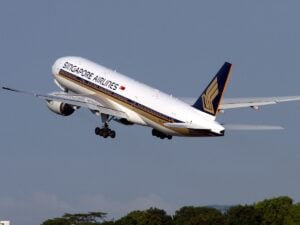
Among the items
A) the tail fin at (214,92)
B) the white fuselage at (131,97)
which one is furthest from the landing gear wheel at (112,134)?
the tail fin at (214,92)

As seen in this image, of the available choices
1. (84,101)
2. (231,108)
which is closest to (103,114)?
(84,101)

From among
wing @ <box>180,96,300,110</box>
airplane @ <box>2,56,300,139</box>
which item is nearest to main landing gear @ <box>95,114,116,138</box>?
airplane @ <box>2,56,300,139</box>

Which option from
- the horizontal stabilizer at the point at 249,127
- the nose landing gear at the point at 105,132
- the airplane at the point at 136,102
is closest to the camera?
the horizontal stabilizer at the point at 249,127

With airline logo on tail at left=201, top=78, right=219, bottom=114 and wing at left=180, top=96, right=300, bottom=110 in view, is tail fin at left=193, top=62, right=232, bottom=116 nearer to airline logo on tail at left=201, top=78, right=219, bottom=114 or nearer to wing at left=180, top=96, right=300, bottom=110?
airline logo on tail at left=201, top=78, right=219, bottom=114

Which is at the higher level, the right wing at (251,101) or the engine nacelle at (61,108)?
the engine nacelle at (61,108)

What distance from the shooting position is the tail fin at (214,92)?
496 ft

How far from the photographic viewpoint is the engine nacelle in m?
166

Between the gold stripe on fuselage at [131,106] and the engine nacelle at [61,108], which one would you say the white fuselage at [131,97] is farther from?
the engine nacelle at [61,108]

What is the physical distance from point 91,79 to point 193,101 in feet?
34.2

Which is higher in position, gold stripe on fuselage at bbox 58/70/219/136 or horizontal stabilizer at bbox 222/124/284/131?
gold stripe on fuselage at bbox 58/70/219/136

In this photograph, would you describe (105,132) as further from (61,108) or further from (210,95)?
(210,95)

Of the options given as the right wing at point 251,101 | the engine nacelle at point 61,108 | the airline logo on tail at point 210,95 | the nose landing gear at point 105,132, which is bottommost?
the airline logo on tail at point 210,95

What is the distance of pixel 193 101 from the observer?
6550 inches

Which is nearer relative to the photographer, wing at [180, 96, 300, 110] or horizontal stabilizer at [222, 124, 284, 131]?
horizontal stabilizer at [222, 124, 284, 131]
